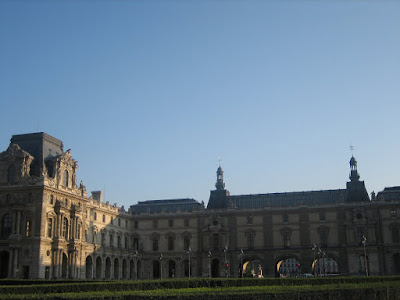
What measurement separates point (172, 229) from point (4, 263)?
38261 mm

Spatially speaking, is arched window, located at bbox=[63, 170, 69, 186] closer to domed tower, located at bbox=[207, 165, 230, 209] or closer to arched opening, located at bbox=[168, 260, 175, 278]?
arched opening, located at bbox=[168, 260, 175, 278]

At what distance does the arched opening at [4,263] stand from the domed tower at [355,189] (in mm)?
62110

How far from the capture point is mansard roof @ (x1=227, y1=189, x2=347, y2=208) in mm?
99312

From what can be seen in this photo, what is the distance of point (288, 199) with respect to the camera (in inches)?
3999

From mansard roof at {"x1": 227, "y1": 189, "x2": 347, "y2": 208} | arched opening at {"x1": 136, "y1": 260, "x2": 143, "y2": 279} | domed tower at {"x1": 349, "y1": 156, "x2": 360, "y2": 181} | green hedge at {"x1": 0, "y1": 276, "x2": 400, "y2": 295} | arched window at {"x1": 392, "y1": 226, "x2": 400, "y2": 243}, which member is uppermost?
domed tower at {"x1": 349, "y1": 156, "x2": 360, "y2": 181}

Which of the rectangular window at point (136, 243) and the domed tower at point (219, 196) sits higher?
the domed tower at point (219, 196)

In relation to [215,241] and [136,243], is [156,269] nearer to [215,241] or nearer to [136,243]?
[136,243]

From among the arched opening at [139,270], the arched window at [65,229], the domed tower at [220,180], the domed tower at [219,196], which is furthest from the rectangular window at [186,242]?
the arched window at [65,229]

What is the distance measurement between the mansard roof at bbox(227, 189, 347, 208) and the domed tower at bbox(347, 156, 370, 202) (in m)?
1.26

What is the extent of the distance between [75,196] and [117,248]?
17937mm

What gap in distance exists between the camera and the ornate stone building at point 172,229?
73.5m

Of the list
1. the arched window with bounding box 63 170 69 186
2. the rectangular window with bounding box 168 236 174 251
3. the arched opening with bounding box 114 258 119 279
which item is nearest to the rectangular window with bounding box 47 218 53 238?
the arched window with bounding box 63 170 69 186

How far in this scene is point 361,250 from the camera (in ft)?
302

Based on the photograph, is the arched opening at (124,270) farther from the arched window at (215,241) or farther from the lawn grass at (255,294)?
the lawn grass at (255,294)
